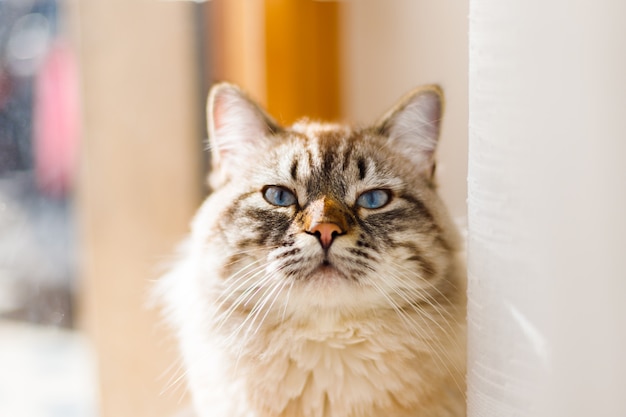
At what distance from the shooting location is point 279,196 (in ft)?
3.95

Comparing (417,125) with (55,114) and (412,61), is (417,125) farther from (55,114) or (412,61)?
(55,114)

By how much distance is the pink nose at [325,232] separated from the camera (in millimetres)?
1062

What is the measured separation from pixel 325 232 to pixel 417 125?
0.35 m

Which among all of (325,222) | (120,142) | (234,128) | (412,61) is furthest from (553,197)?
(120,142)

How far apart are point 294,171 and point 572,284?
0.53 m

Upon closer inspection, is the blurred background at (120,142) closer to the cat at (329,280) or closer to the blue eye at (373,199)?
the cat at (329,280)

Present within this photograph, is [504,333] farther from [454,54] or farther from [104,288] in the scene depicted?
[104,288]

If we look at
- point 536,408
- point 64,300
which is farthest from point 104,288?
point 536,408

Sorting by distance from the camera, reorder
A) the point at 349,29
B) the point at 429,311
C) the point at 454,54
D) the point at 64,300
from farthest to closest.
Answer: the point at 349,29
the point at 64,300
the point at 454,54
the point at 429,311

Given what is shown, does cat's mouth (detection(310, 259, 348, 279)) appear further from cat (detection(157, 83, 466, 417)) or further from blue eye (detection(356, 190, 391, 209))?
blue eye (detection(356, 190, 391, 209))

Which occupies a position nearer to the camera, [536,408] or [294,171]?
[536,408]

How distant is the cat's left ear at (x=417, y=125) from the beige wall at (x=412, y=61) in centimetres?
29

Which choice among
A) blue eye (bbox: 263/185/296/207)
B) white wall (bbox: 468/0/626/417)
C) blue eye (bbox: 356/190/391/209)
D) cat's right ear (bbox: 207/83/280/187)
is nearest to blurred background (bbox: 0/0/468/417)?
cat's right ear (bbox: 207/83/280/187)

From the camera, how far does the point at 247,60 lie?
2094 millimetres
